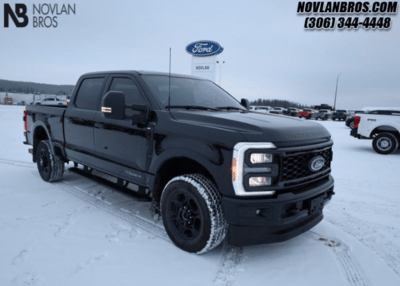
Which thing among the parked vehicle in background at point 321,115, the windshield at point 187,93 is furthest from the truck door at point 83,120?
the parked vehicle in background at point 321,115

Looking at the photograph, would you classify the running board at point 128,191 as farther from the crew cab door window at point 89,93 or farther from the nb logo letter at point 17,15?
the nb logo letter at point 17,15

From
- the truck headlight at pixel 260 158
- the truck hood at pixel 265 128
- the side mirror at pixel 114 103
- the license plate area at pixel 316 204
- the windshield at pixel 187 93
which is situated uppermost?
the windshield at pixel 187 93

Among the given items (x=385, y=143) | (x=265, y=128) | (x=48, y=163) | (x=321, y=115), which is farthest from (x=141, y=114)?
(x=321, y=115)

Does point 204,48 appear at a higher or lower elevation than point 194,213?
higher

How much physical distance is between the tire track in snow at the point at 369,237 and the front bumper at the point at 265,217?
1068 mm

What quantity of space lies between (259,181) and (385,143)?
932 centimetres

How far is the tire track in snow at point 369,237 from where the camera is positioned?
123 inches

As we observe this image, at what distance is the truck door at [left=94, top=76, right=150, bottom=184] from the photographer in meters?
3.49

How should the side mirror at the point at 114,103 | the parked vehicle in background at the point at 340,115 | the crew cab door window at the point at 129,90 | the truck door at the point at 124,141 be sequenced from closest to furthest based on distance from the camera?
the side mirror at the point at 114,103, the truck door at the point at 124,141, the crew cab door window at the point at 129,90, the parked vehicle in background at the point at 340,115

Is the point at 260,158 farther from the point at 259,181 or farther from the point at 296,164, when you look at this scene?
the point at 296,164

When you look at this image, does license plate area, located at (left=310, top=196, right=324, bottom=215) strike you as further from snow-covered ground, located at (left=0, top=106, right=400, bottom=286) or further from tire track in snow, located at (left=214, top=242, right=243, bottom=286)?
tire track in snow, located at (left=214, top=242, right=243, bottom=286)

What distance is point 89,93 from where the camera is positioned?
4578 mm

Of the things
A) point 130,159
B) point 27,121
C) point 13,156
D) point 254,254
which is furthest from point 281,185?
point 13,156

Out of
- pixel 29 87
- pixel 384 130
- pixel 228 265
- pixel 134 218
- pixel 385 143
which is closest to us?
pixel 228 265
